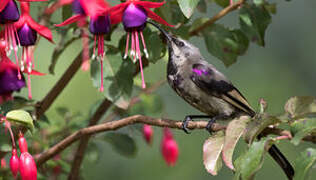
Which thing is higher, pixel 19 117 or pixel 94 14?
pixel 94 14

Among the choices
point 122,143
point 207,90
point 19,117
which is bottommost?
point 122,143

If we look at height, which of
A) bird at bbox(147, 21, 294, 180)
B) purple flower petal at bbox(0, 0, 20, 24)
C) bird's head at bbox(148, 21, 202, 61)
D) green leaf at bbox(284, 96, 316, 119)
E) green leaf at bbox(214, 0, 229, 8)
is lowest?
bird at bbox(147, 21, 294, 180)

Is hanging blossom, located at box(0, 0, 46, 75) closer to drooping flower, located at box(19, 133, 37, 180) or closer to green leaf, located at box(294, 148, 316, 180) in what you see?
drooping flower, located at box(19, 133, 37, 180)

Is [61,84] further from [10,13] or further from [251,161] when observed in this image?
[251,161]

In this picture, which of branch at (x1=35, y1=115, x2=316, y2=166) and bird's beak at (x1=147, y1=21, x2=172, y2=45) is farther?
bird's beak at (x1=147, y1=21, x2=172, y2=45)

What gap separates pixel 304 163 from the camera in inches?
58.9

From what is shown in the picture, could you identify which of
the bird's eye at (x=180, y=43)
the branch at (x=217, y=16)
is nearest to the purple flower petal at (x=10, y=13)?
the branch at (x=217, y=16)

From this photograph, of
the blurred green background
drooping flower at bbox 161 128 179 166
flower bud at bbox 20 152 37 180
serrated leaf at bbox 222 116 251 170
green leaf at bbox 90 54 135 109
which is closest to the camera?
serrated leaf at bbox 222 116 251 170

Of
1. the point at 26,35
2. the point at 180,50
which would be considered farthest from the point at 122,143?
the point at 26,35

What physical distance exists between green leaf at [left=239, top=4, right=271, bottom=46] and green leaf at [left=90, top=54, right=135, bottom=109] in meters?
0.46

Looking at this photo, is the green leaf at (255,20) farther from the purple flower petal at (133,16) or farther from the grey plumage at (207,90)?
the purple flower petal at (133,16)

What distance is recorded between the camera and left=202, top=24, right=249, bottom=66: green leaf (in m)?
2.42

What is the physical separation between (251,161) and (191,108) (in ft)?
13.8

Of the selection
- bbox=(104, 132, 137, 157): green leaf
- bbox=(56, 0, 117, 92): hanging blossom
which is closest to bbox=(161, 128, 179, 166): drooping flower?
bbox=(104, 132, 137, 157): green leaf
